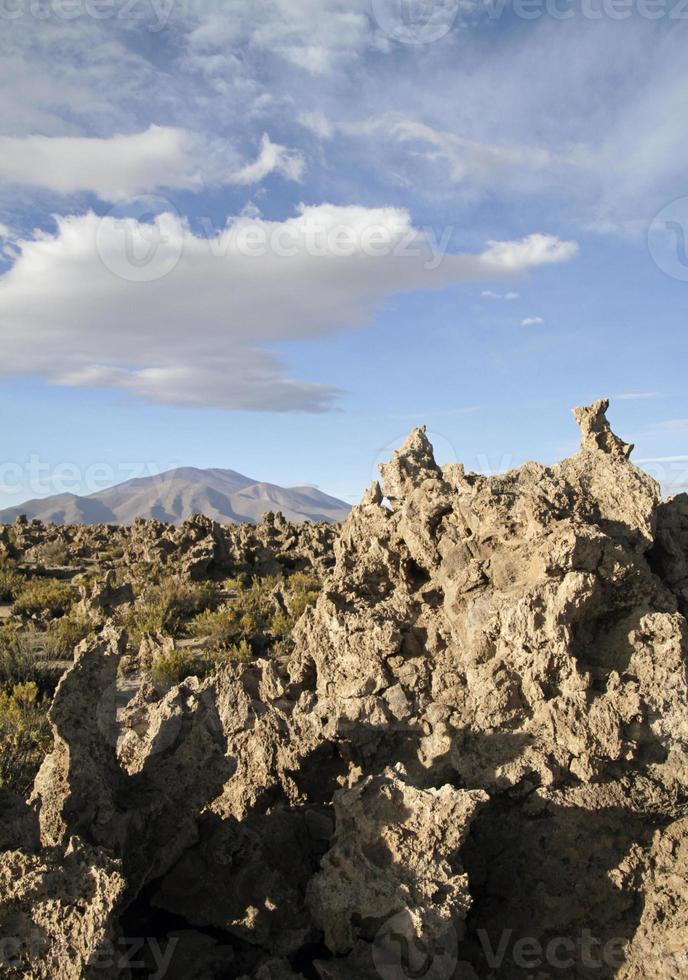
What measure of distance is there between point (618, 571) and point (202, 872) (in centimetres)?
291

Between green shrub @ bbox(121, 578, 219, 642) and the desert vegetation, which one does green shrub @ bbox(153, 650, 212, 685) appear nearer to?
the desert vegetation

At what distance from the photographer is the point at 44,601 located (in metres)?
13.7

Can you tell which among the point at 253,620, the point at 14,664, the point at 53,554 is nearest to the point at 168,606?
the point at 253,620

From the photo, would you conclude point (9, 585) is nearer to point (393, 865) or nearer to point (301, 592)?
point (301, 592)

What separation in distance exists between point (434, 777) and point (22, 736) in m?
4.33

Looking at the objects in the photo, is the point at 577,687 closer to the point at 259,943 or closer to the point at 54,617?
the point at 259,943

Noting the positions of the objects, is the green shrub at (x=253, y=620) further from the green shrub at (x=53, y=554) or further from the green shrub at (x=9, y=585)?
the green shrub at (x=53, y=554)

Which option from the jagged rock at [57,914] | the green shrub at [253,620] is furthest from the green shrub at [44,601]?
the jagged rock at [57,914]

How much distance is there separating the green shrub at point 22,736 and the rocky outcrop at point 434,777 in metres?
1.35

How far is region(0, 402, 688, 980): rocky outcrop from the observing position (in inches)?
114

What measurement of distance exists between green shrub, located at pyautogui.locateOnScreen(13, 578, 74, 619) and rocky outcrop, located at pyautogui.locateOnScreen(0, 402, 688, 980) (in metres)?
9.27

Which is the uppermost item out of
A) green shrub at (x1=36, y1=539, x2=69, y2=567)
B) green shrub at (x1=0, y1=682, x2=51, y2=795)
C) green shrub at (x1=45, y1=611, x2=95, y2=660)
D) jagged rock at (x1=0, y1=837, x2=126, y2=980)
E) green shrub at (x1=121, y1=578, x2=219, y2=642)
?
green shrub at (x1=36, y1=539, x2=69, y2=567)

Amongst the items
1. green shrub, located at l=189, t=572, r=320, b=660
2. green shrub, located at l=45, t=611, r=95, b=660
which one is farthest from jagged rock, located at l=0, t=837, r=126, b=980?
green shrub, located at l=45, t=611, r=95, b=660

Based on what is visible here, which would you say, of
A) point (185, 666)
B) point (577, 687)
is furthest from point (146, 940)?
point (185, 666)
